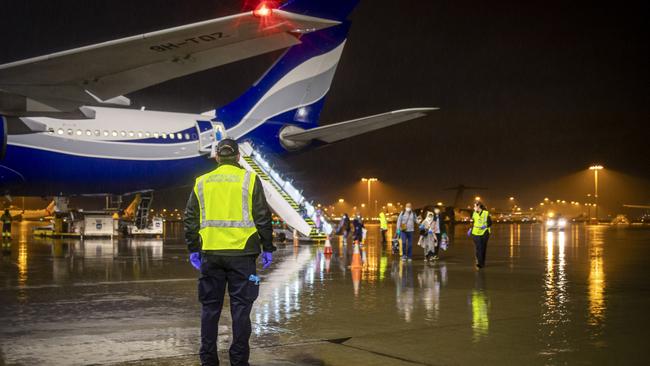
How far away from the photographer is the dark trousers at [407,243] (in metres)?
19.2

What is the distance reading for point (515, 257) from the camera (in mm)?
20141

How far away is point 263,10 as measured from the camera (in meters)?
10.6

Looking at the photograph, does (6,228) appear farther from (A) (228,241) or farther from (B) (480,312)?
(A) (228,241)

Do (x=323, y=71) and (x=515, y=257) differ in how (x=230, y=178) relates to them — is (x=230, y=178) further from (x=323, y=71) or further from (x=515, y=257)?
(x=323, y=71)

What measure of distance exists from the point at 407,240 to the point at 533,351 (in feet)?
42.8

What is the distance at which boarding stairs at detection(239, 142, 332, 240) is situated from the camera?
26.8m

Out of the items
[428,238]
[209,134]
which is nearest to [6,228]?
[209,134]

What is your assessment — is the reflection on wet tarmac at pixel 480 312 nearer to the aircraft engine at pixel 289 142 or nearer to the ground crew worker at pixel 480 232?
the ground crew worker at pixel 480 232

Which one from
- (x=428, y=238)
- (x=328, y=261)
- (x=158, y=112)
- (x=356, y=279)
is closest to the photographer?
(x=356, y=279)

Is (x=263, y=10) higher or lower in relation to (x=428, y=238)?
higher

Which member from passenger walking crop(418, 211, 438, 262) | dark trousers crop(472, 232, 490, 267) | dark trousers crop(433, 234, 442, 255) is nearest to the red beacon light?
dark trousers crop(472, 232, 490, 267)

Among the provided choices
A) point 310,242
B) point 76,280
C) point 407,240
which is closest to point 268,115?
point 310,242

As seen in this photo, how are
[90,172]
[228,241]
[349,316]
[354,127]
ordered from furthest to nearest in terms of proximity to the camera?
[354,127]
[90,172]
[349,316]
[228,241]

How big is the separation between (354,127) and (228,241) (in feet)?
62.4
